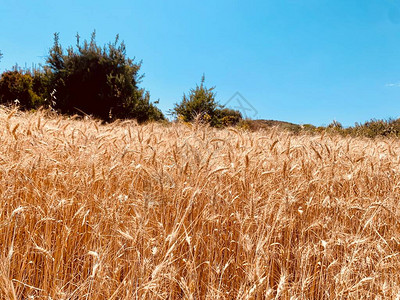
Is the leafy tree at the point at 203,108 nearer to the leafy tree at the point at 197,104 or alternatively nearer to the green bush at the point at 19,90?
the leafy tree at the point at 197,104

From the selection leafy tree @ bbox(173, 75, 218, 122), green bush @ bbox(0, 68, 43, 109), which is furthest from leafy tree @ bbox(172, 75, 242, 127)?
green bush @ bbox(0, 68, 43, 109)

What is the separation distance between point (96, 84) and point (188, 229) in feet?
49.4

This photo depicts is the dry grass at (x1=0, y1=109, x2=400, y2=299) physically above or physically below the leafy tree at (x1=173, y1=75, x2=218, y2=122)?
below

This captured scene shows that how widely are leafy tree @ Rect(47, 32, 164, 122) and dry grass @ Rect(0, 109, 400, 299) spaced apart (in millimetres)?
12526

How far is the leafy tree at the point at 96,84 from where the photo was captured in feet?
48.0

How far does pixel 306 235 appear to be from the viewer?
2021mm

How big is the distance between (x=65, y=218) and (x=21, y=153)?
0.77 meters

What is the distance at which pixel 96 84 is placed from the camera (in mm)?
15102

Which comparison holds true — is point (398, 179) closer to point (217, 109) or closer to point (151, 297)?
point (151, 297)

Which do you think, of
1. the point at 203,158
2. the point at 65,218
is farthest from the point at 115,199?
the point at 203,158

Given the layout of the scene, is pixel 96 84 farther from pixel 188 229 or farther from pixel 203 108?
pixel 188 229

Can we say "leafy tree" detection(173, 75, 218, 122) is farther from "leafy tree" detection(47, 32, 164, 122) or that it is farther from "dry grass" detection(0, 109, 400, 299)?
"dry grass" detection(0, 109, 400, 299)

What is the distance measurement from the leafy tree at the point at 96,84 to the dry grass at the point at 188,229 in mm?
12526

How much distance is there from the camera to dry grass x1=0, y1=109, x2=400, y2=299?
1389mm
